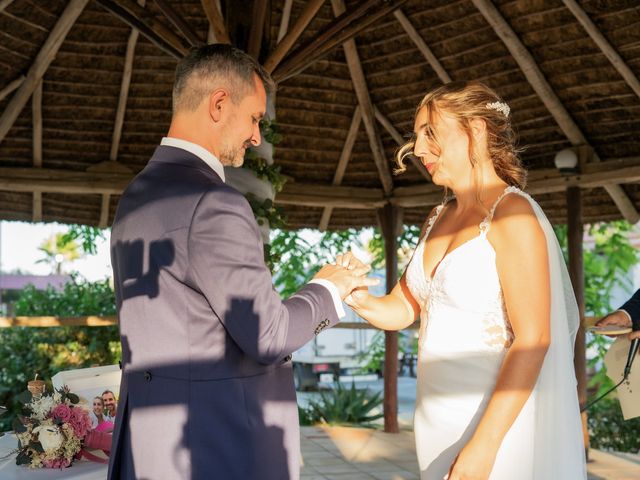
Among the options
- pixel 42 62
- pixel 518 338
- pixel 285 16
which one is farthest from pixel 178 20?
pixel 518 338

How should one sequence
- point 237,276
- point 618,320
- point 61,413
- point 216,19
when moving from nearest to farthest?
1. point 237,276
2. point 61,413
3. point 618,320
4. point 216,19

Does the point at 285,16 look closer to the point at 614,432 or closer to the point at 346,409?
the point at 346,409

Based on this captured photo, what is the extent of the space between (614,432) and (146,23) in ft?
24.9

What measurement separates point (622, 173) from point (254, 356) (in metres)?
5.70

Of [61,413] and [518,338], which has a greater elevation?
[518,338]

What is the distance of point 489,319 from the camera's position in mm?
2016

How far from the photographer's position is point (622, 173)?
259 inches

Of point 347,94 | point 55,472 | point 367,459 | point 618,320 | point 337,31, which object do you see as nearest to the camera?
point 55,472

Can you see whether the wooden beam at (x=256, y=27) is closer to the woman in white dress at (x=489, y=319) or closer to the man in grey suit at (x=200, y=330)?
the woman in white dress at (x=489, y=319)

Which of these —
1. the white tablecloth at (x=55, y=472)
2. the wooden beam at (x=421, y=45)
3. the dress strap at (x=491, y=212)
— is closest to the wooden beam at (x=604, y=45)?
the wooden beam at (x=421, y=45)

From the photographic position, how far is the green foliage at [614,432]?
8.65 metres

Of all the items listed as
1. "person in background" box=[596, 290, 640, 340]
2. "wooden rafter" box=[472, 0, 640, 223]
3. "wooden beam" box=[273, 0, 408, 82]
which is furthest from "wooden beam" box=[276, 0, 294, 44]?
"person in background" box=[596, 290, 640, 340]

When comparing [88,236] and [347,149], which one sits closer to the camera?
[347,149]

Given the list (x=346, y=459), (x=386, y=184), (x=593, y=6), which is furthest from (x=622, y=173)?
(x=346, y=459)
